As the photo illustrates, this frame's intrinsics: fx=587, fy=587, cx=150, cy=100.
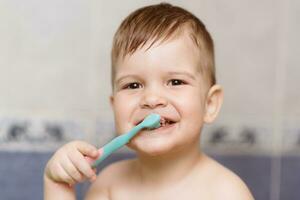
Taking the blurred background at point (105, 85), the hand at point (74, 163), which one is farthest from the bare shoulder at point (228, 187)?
the blurred background at point (105, 85)

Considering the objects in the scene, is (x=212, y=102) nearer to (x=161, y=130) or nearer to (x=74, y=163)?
(x=161, y=130)

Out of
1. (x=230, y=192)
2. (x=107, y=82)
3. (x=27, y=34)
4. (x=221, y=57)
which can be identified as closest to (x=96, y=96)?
(x=107, y=82)

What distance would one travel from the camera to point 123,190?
41.7 inches

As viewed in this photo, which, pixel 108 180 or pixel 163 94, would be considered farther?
pixel 108 180

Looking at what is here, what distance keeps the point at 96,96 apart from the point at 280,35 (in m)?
0.46

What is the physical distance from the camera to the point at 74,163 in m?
0.95

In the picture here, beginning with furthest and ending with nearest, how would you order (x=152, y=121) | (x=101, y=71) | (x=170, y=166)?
(x=101, y=71) → (x=170, y=166) → (x=152, y=121)

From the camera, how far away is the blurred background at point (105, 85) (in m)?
1.23

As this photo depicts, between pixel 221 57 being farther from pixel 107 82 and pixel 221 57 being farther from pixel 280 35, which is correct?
pixel 107 82

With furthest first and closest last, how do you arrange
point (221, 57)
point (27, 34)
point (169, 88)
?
1. point (221, 57)
2. point (27, 34)
3. point (169, 88)

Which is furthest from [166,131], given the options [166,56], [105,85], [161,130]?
[105,85]

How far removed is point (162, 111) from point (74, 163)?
17 centimetres

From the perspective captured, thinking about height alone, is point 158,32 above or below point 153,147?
above

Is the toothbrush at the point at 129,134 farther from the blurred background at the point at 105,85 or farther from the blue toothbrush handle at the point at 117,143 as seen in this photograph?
the blurred background at the point at 105,85
